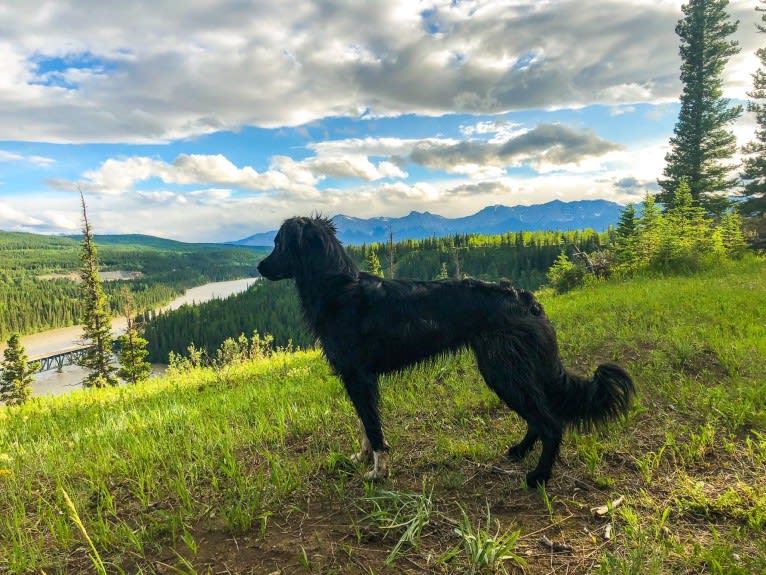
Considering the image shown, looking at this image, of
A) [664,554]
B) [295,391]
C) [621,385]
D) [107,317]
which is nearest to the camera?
[664,554]

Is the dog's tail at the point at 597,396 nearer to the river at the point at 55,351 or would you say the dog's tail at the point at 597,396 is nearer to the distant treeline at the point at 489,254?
the river at the point at 55,351

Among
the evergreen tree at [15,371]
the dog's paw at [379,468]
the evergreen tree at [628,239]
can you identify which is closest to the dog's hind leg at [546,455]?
the dog's paw at [379,468]

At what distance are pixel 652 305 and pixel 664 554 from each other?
865cm

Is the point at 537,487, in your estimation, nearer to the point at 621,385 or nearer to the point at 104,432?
the point at 621,385

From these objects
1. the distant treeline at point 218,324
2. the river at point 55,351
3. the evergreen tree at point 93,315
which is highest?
the evergreen tree at point 93,315

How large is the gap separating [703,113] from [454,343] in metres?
37.3

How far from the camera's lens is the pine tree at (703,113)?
28.6 metres

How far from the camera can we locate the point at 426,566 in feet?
8.68

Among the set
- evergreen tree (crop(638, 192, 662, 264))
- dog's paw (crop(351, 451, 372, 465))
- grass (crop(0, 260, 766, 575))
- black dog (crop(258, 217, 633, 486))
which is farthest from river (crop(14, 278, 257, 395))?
black dog (crop(258, 217, 633, 486))

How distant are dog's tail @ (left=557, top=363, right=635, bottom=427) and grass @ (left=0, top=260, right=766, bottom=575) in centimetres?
42

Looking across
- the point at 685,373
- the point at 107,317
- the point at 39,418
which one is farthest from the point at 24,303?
the point at 685,373

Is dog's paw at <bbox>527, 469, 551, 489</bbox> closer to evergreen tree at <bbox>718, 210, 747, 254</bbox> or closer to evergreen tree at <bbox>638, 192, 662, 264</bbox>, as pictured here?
evergreen tree at <bbox>638, 192, 662, 264</bbox>

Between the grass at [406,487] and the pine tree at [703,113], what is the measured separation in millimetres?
31124

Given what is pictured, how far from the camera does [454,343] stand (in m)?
3.87
